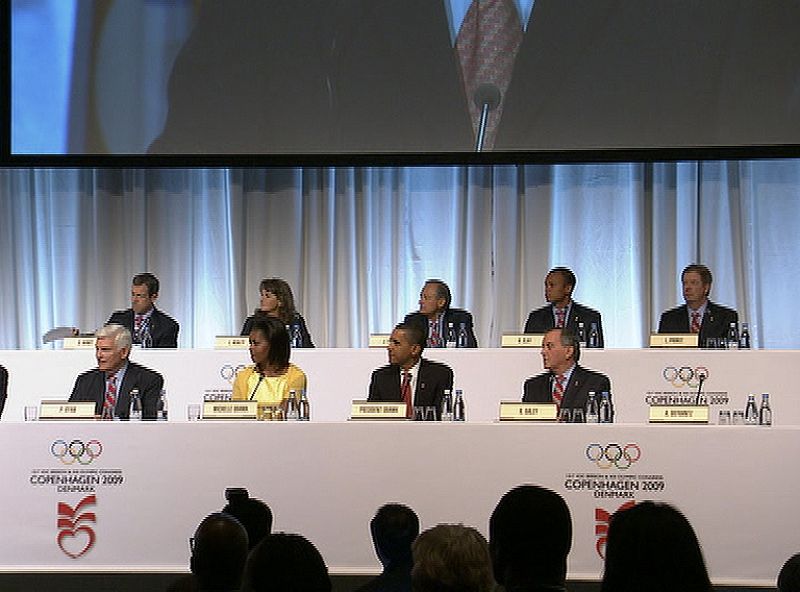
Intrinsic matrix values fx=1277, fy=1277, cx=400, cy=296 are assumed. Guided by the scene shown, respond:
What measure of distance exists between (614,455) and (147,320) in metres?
3.76

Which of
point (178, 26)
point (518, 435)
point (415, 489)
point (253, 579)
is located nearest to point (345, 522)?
point (415, 489)

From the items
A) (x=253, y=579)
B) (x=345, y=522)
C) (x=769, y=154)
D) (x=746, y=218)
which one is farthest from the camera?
(x=746, y=218)

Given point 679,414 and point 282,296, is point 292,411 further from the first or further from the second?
point 282,296

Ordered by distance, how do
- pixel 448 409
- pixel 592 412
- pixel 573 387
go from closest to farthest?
pixel 592 412 → pixel 448 409 → pixel 573 387

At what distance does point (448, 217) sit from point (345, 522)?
5243 millimetres

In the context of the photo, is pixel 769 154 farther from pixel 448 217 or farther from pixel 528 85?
pixel 448 217

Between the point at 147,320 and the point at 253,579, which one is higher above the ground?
the point at 147,320

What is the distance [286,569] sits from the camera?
195 cm

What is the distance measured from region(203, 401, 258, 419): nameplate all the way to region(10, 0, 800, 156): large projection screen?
2828 mm

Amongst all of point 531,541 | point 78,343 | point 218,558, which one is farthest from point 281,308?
point 531,541

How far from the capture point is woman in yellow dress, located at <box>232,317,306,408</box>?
18.1 feet

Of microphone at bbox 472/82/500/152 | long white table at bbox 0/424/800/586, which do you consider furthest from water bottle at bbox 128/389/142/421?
microphone at bbox 472/82/500/152

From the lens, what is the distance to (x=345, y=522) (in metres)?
4.39

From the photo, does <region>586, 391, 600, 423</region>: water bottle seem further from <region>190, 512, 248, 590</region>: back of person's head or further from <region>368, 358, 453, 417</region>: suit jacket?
<region>190, 512, 248, 590</region>: back of person's head
